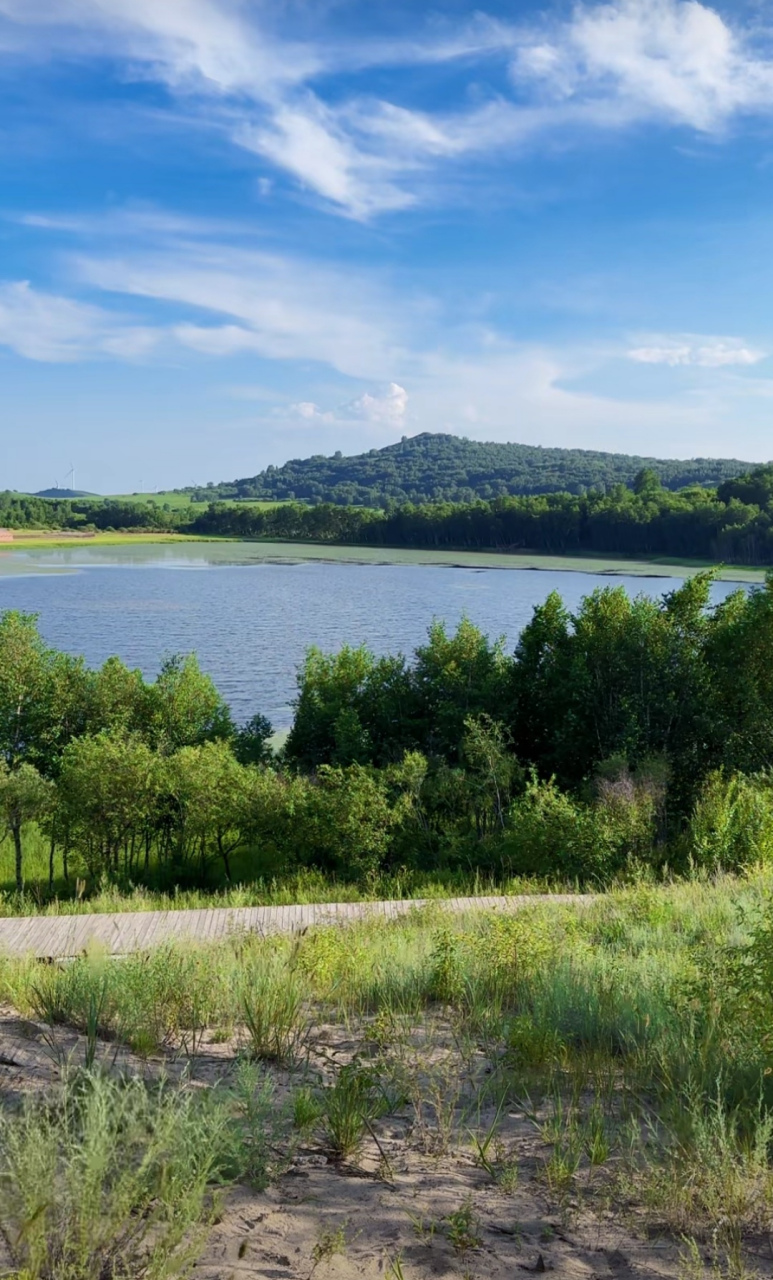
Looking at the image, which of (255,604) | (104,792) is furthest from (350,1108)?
(255,604)

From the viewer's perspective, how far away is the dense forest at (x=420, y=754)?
20578mm

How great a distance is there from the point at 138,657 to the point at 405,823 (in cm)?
2659

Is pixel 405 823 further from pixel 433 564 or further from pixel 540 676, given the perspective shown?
pixel 433 564

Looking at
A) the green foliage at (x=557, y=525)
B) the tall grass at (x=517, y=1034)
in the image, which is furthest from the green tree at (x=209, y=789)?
the green foliage at (x=557, y=525)

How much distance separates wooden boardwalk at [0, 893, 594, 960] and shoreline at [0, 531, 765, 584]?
7420cm

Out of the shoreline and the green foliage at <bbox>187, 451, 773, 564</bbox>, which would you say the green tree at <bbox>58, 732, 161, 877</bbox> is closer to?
the shoreline

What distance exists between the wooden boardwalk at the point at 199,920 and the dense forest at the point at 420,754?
7093 mm

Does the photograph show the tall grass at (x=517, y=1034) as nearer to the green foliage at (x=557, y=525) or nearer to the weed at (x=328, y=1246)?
the weed at (x=328, y=1246)

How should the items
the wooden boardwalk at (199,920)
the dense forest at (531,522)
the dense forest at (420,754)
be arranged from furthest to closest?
the dense forest at (531,522), the dense forest at (420,754), the wooden boardwalk at (199,920)

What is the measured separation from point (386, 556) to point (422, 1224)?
115542 mm

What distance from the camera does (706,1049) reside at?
14.5ft

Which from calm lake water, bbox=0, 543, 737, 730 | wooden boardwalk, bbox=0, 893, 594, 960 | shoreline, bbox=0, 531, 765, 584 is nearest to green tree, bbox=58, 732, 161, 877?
calm lake water, bbox=0, 543, 737, 730

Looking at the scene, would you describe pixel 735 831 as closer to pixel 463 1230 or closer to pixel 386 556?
pixel 463 1230

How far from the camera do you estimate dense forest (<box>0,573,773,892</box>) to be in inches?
810
